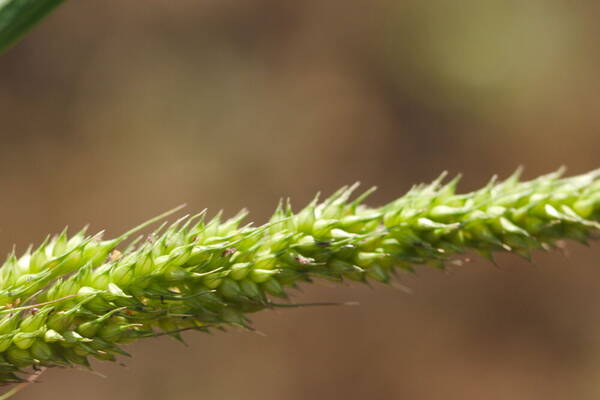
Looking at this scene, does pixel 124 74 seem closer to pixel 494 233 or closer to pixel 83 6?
pixel 83 6

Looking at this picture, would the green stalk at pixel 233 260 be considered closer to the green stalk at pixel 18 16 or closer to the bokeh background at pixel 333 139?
the green stalk at pixel 18 16

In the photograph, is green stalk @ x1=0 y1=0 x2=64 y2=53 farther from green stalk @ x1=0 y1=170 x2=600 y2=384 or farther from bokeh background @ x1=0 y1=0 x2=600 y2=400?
bokeh background @ x1=0 y1=0 x2=600 y2=400

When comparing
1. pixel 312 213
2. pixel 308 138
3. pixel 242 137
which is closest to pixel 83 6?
pixel 242 137

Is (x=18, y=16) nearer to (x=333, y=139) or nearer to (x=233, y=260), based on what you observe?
(x=233, y=260)

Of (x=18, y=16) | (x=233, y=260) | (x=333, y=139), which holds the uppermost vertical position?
(x=333, y=139)

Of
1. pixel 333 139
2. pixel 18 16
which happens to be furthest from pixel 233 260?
pixel 333 139

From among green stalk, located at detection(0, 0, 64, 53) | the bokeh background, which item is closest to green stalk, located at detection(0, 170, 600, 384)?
green stalk, located at detection(0, 0, 64, 53)
